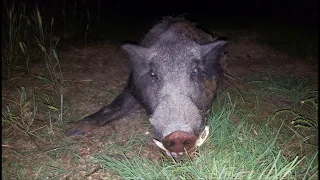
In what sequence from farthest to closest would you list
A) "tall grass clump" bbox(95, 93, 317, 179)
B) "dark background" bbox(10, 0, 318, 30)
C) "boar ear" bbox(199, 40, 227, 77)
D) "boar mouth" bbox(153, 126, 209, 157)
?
"dark background" bbox(10, 0, 318, 30)
"boar ear" bbox(199, 40, 227, 77)
"boar mouth" bbox(153, 126, 209, 157)
"tall grass clump" bbox(95, 93, 317, 179)

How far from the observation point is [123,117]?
14.0 feet

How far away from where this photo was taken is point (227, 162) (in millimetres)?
2932

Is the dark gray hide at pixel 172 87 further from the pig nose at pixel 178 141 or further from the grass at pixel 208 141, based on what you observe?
the grass at pixel 208 141

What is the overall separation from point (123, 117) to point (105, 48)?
291 centimetres

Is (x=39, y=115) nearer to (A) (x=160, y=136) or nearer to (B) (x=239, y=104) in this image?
(A) (x=160, y=136)

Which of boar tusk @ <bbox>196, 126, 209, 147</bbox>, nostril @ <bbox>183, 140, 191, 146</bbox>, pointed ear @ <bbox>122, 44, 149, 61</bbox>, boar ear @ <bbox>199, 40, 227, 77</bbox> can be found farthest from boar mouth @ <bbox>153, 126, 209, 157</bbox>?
pointed ear @ <bbox>122, 44, 149, 61</bbox>

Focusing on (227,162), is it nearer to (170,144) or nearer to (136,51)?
(170,144)

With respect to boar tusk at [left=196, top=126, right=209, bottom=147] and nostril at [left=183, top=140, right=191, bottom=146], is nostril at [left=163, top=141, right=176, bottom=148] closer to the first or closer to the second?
nostril at [left=183, top=140, right=191, bottom=146]

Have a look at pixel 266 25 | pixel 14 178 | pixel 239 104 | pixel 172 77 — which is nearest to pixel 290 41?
pixel 266 25

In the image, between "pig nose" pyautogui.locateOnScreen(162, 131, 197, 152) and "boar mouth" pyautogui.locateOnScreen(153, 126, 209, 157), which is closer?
"pig nose" pyautogui.locateOnScreen(162, 131, 197, 152)

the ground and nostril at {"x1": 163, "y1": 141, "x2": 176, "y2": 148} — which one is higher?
nostril at {"x1": 163, "y1": 141, "x2": 176, "y2": 148}

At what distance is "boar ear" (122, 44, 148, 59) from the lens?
4.01 meters

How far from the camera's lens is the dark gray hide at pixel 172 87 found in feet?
10.3

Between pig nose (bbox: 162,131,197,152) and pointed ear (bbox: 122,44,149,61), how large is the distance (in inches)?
52.9
